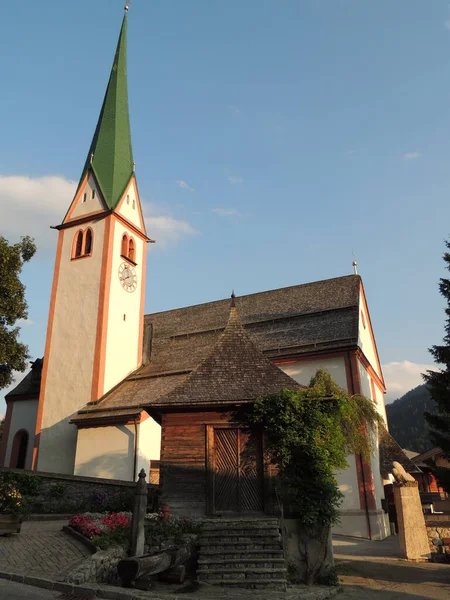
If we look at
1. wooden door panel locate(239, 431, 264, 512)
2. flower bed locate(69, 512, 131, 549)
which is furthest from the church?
flower bed locate(69, 512, 131, 549)

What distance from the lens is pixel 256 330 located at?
92.3 ft

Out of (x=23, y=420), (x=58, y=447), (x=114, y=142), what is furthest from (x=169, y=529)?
(x=114, y=142)

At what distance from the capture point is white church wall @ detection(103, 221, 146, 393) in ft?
88.1

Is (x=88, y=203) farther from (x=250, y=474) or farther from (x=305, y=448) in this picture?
(x=305, y=448)

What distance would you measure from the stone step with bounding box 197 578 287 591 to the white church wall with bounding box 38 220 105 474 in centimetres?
1648

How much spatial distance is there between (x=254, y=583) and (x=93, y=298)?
20513 mm

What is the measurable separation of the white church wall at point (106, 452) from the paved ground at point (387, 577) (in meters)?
9.96

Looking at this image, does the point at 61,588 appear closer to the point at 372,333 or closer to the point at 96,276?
the point at 96,276

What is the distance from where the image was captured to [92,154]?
33125 millimetres

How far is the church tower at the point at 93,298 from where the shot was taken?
25.9m

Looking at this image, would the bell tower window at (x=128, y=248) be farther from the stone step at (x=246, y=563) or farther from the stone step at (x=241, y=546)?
the stone step at (x=246, y=563)

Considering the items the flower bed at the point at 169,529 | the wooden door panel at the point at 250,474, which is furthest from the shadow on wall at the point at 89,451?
the flower bed at the point at 169,529

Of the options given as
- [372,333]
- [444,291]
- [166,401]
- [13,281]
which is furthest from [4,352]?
[372,333]

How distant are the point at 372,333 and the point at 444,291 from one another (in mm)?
11136
